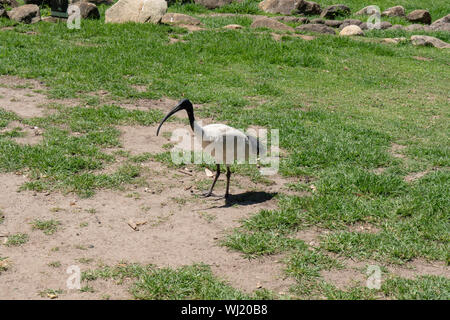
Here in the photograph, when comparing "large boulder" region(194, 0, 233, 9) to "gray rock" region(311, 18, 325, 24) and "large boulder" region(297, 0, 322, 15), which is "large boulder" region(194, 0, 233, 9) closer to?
"large boulder" region(297, 0, 322, 15)

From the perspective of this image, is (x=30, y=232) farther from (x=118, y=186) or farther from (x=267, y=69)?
(x=267, y=69)

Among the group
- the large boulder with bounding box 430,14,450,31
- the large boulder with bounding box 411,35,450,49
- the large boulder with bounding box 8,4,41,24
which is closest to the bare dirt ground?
the large boulder with bounding box 8,4,41,24

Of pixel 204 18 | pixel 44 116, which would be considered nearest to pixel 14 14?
pixel 204 18

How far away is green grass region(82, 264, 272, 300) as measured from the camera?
4219 millimetres

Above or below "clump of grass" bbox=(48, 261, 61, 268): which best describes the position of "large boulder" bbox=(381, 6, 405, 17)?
above

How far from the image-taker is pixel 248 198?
6.10 meters

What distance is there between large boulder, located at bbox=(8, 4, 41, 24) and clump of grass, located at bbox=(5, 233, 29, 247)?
10.7 m

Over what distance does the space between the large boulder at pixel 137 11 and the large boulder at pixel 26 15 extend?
A: 1945 millimetres

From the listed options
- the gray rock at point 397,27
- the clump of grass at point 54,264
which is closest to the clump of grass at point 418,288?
the clump of grass at point 54,264

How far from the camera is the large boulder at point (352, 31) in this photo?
16453 millimetres

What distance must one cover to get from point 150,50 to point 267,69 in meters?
2.87

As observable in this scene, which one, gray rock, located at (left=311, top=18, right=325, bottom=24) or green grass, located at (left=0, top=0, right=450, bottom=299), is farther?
gray rock, located at (left=311, top=18, right=325, bottom=24)

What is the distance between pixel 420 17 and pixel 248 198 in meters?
16.6

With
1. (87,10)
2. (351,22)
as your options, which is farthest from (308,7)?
(87,10)
